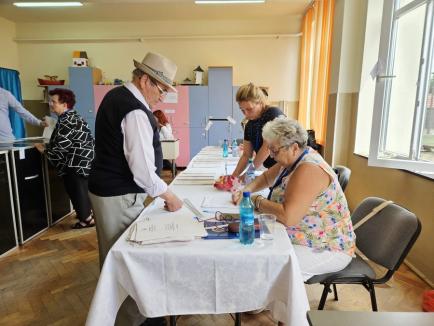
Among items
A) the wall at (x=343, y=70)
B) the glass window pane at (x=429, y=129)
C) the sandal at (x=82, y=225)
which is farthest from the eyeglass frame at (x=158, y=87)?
the wall at (x=343, y=70)

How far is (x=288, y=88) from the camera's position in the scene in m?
6.29

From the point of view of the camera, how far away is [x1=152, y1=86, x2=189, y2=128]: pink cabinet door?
5.87m

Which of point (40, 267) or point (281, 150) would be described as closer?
point (281, 150)

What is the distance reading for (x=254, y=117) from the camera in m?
2.29

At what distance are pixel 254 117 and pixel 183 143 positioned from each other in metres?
3.93

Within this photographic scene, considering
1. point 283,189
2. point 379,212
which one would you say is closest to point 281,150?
point 283,189

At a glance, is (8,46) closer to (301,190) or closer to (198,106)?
(198,106)

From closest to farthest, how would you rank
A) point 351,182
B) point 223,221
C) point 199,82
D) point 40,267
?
point 223,221 < point 40,267 < point 351,182 < point 199,82

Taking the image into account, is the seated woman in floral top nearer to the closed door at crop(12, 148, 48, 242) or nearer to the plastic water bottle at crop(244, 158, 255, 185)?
the plastic water bottle at crop(244, 158, 255, 185)

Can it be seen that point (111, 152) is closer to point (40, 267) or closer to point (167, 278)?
point (167, 278)

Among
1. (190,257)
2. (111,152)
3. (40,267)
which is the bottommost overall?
(40,267)

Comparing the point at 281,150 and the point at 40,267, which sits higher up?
the point at 281,150

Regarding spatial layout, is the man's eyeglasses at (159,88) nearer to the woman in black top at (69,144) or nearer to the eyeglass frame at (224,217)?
the eyeglass frame at (224,217)

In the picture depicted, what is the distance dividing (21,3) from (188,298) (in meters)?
5.68
